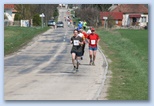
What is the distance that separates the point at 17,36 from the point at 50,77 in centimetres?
1679

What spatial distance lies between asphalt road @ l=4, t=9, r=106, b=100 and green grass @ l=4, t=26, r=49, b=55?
147 cm

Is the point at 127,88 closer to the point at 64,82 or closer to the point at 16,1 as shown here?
the point at 64,82

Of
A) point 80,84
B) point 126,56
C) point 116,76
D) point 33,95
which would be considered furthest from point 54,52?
point 33,95

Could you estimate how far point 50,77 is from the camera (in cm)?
1548

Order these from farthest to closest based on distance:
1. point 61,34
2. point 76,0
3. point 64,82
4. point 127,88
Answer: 1. point 61,34
2. point 64,82
3. point 127,88
4. point 76,0

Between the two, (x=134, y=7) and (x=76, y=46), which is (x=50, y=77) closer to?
(x=76, y=46)

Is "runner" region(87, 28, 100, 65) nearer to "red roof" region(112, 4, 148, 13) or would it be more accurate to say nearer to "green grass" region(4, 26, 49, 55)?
"red roof" region(112, 4, 148, 13)

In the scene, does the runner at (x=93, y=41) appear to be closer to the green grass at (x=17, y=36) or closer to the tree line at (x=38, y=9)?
the tree line at (x=38, y=9)

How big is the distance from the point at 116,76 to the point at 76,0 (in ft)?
17.4

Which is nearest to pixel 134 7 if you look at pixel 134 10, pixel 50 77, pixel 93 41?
pixel 134 10

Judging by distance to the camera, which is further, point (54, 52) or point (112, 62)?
point (54, 52)

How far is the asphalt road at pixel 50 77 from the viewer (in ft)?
40.1

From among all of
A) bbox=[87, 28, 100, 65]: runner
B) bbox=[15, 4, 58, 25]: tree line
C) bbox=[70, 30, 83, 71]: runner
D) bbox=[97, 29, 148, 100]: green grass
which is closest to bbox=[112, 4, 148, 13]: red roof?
bbox=[70, 30, 83, 71]: runner

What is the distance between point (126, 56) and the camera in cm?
2273
